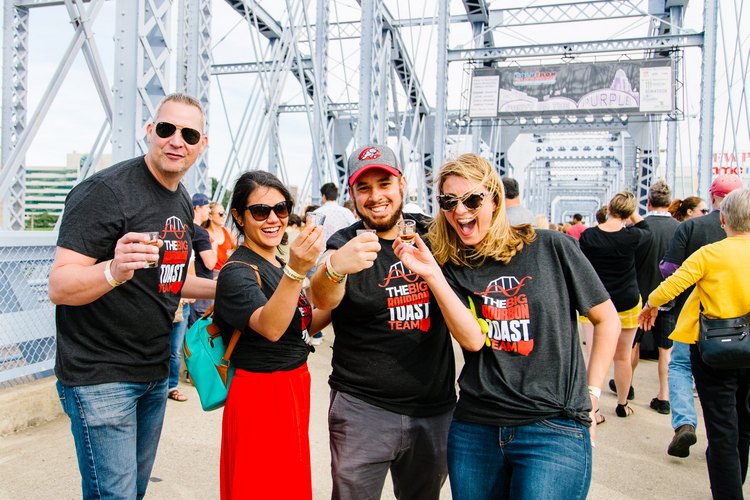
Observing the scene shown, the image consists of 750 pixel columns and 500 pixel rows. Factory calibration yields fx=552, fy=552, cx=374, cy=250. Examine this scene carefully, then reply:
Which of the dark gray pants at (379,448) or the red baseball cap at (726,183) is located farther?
the red baseball cap at (726,183)

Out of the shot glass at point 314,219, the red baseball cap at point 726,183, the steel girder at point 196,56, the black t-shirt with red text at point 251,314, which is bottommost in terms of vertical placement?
the black t-shirt with red text at point 251,314

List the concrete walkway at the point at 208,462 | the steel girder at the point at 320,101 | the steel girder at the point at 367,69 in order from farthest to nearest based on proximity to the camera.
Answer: the steel girder at the point at 367,69, the steel girder at the point at 320,101, the concrete walkway at the point at 208,462

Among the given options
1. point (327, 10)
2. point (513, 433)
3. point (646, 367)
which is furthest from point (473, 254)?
point (327, 10)

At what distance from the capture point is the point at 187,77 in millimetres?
8523

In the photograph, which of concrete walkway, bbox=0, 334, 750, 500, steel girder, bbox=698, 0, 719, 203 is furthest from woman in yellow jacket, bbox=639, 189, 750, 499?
steel girder, bbox=698, 0, 719, 203

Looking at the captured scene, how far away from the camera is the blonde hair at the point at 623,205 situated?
532 cm

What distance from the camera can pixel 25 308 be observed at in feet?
14.2

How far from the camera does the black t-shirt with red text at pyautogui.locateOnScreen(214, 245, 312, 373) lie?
1948 millimetres

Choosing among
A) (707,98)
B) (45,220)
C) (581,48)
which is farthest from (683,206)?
(45,220)

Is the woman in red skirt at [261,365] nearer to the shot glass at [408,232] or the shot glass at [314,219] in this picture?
the shot glass at [314,219]

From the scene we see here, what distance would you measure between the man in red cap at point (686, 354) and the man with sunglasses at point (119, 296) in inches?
145

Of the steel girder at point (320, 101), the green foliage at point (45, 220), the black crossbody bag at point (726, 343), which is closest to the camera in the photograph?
the black crossbody bag at point (726, 343)

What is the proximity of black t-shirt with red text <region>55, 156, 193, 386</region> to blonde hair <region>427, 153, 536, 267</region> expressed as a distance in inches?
42.9

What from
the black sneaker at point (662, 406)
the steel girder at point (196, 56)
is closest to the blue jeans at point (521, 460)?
the black sneaker at point (662, 406)
